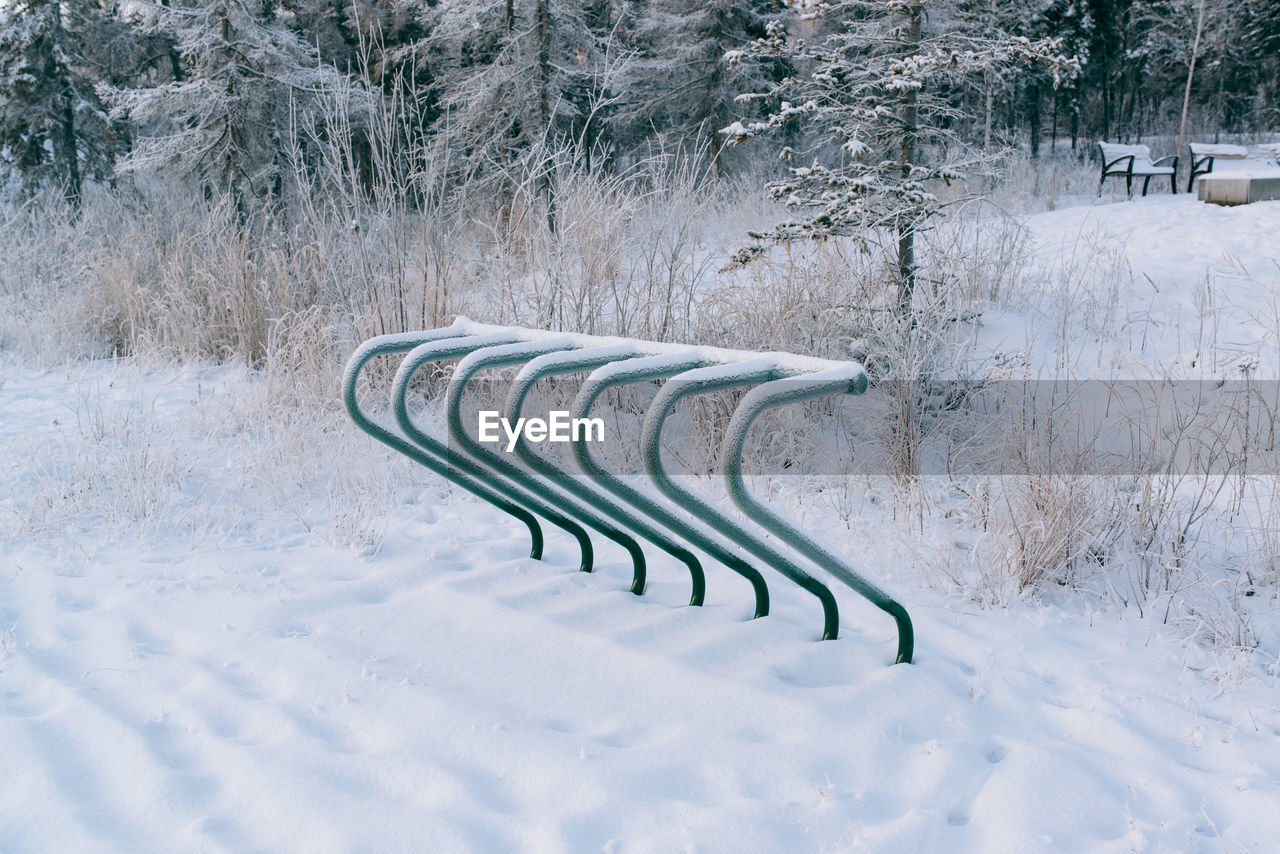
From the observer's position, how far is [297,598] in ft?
8.50

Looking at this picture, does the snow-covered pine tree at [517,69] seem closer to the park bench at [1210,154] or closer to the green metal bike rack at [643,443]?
the park bench at [1210,154]

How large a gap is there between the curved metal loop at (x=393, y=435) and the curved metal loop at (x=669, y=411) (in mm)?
1007

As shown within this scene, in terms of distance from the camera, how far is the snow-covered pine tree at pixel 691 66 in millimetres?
16734

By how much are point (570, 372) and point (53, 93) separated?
17.0 m

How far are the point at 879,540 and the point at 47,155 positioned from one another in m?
18.6

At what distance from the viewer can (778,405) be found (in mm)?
1861

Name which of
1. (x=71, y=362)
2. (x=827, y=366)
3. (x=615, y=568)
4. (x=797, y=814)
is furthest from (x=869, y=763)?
(x=71, y=362)

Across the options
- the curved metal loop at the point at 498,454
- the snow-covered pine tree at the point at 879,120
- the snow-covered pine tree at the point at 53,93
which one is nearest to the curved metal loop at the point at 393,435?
the curved metal loop at the point at 498,454

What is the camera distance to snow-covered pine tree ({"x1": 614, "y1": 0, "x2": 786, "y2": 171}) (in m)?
16.7

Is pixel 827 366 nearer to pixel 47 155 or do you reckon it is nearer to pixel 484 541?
pixel 484 541

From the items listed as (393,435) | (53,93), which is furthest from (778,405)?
(53,93)

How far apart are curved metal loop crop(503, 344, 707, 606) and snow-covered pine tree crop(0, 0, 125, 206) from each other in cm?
1500

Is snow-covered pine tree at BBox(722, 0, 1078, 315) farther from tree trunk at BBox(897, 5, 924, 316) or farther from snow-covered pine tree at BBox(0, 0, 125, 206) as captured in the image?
snow-covered pine tree at BBox(0, 0, 125, 206)

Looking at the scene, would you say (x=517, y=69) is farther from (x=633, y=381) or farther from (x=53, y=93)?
(x=633, y=381)
